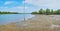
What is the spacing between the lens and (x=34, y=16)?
211 cm

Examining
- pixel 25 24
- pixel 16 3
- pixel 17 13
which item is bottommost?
pixel 25 24

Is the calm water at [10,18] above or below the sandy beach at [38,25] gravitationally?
above

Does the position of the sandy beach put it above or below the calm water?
below

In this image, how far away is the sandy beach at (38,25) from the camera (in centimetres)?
210

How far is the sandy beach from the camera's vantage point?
82.6 inches

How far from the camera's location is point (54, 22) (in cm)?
210

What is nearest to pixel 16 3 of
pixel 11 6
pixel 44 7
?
pixel 11 6

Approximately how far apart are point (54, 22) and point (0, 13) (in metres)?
0.78

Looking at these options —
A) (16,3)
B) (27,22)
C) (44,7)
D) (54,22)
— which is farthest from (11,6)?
(54,22)

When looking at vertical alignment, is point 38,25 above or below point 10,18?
below

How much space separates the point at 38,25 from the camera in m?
2.10

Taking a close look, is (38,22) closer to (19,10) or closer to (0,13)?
(19,10)

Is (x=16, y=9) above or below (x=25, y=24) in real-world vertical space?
above

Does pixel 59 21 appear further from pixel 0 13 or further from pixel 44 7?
pixel 0 13
